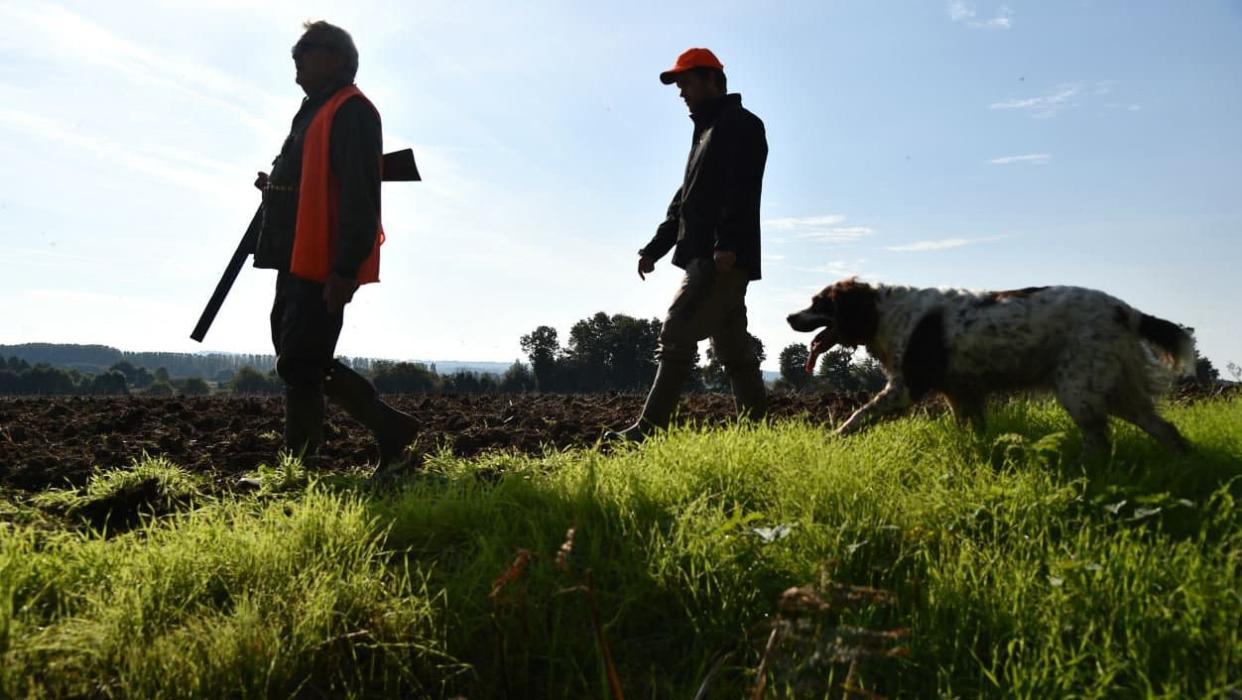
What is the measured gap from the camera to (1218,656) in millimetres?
2162

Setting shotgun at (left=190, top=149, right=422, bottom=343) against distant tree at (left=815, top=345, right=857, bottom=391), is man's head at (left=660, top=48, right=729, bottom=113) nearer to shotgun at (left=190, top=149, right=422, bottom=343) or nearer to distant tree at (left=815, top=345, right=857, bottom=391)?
shotgun at (left=190, top=149, right=422, bottom=343)

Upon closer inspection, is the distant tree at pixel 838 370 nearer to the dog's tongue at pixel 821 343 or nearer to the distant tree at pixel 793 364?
the distant tree at pixel 793 364

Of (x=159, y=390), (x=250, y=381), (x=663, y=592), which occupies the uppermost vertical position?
(x=663, y=592)

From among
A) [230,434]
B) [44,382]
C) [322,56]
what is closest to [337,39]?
[322,56]

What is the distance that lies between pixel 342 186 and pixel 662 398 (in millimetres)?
2694

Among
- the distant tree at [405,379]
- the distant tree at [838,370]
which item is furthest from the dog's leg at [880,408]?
the distant tree at [405,379]

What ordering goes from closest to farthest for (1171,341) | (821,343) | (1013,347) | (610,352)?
(1171,341)
(1013,347)
(821,343)
(610,352)

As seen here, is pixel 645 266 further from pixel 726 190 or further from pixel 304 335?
pixel 304 335

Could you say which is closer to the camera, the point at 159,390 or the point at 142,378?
the point at 159,390

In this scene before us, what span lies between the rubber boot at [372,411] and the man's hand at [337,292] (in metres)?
0.49

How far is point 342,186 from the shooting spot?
457cm

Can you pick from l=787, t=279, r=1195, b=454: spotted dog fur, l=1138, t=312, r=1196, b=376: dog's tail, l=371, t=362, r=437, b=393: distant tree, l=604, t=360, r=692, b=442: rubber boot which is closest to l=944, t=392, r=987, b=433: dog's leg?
l=787, t=279, r=1195, b=454: spotted dog fur

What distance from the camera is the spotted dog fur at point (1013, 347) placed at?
13.5ft

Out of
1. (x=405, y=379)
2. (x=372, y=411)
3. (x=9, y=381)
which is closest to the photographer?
(x=372, y=411)
